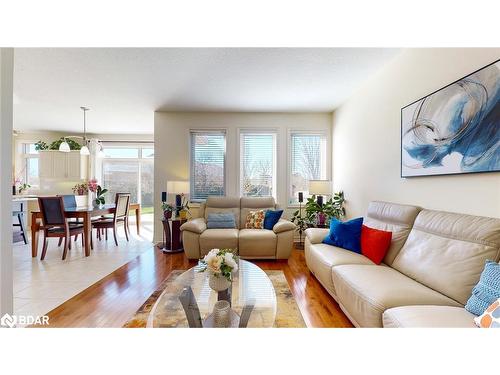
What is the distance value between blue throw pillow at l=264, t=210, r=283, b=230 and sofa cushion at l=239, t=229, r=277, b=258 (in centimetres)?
31

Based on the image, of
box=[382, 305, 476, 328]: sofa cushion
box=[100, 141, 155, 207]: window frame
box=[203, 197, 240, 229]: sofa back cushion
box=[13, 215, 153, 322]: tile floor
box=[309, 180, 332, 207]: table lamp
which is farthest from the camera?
box=[100, 141, 155, 207]: window frame

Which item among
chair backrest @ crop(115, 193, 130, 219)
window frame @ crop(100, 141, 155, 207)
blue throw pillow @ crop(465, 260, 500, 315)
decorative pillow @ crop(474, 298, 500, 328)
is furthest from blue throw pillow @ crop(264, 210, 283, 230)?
window frame @ crop(100, 141, 155, 207)

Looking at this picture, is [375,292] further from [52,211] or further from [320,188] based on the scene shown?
[52,211]

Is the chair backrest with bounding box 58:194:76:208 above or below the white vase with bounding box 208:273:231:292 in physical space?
above

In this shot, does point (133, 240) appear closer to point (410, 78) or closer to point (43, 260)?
point (43, 260)

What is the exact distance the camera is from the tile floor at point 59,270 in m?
2.30

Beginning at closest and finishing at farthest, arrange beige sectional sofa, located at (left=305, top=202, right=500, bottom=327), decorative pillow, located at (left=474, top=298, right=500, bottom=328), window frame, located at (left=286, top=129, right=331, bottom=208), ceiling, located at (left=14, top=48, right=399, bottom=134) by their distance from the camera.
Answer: decorative pillow, located at (left=474, top=298, right=500, bottom=328), beige sectional sofa, located at (left=305, top=202, right=500, bottom=327), ceiling, located at (left=14, top=48, right=399, bottom=134), window frame, located at (left=286, top=129, right=331, bottom=208)

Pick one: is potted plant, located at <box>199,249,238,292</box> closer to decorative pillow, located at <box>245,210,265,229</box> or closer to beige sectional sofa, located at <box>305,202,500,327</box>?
beige sectional sofa, located at <box>305,202,500,327</box>

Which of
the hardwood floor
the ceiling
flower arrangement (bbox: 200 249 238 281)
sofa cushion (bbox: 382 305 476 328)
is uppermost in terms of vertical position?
the ceiling

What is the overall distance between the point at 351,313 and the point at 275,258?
1814 mm

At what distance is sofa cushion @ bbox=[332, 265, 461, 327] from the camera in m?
1.45

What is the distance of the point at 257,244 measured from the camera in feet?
11.3

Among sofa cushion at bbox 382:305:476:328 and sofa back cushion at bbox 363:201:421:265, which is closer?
sofa cushion at bbox 382:305:476:328
